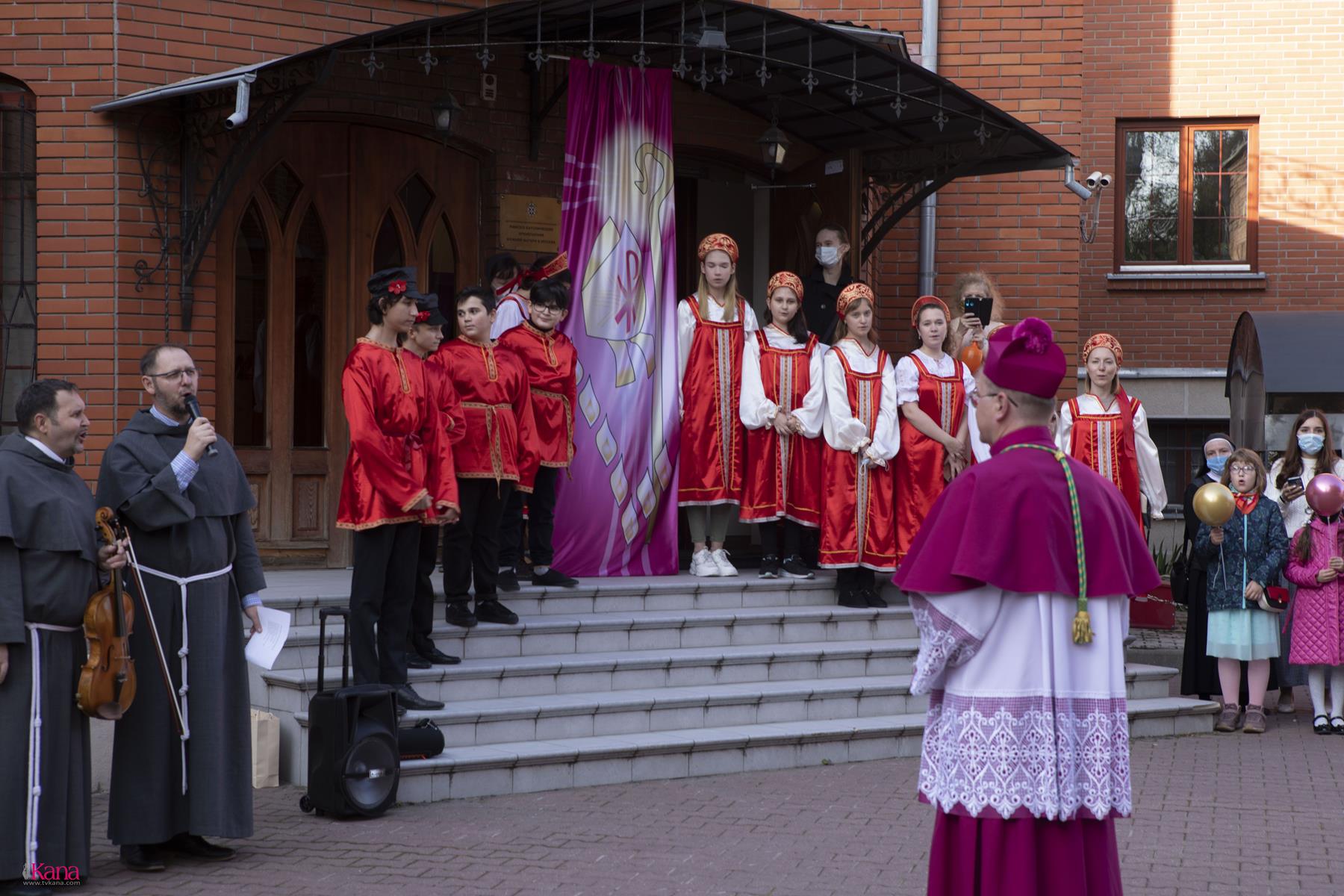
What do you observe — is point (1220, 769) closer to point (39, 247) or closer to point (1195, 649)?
point (1195, 649)

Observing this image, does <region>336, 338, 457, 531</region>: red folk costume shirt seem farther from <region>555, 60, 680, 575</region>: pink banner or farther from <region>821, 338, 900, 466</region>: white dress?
<region>821, 338, 900, 466</region>: white dress

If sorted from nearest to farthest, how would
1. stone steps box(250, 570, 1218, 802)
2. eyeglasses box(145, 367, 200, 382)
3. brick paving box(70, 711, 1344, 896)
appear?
brick paving box(70, 711, 1344, 896) < eyeglasses box(145, 367, 200, 382) < stone steps box(250, 570, 1218, 802)

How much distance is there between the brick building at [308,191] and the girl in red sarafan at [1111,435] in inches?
86.3

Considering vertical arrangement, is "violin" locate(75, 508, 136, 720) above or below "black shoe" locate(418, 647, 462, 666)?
above

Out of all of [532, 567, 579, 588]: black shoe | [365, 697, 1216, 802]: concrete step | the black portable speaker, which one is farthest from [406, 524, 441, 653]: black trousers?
[532, 567, 579, 588]: black shoe

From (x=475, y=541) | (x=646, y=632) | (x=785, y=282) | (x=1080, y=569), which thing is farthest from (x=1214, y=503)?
(x=1080, y=569)

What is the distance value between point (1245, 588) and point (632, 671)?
422 centimetres

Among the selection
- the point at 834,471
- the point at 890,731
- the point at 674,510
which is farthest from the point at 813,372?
the point at 890,731

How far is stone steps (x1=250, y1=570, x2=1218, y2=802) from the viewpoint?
802 cm

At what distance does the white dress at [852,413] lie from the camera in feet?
33.9

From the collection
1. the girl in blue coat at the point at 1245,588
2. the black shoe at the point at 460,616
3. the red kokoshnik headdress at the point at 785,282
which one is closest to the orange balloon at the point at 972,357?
the red kokoshnik headdress at the point at 785,282

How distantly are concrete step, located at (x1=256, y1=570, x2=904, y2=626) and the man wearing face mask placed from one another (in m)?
1.88

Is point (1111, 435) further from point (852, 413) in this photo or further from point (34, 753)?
point (34, 753)

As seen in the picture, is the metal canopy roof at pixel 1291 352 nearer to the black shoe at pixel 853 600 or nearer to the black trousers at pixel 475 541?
the black shoe at pixel 853 600
